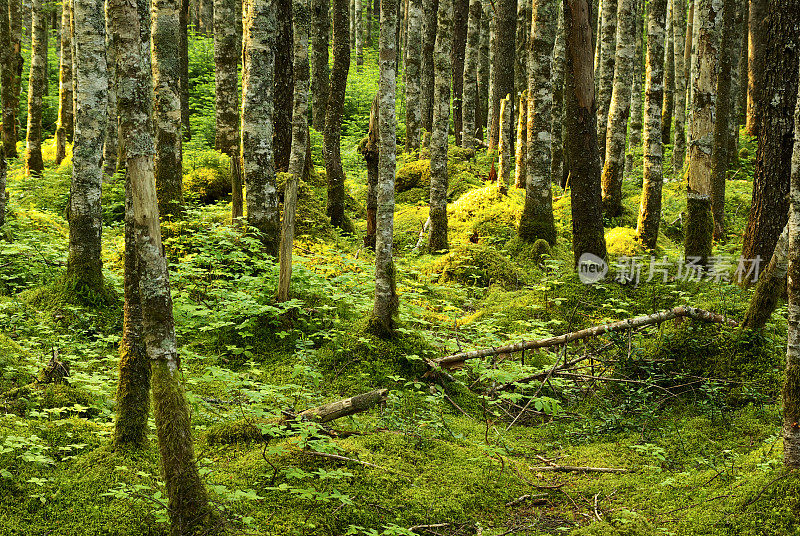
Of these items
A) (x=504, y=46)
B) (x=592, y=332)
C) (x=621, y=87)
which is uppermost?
(x=504, y=46)

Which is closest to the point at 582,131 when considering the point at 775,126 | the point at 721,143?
the point at 775,126

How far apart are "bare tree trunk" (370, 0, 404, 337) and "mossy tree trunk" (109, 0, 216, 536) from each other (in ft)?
11.8

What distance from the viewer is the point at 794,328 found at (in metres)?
4.09

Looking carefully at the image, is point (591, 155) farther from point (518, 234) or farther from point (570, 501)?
point (570, 501)

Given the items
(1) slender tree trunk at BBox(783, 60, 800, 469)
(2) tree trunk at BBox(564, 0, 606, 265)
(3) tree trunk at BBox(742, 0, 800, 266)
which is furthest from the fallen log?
(1) slender tree trunk at BBox(783, 60, 800, 469)

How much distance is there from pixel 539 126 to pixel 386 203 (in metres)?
5.69

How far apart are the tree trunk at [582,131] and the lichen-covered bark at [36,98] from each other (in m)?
13.3

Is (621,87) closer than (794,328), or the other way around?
(794,328)

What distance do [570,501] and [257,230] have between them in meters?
5.80

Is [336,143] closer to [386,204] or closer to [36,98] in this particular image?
[386,204]

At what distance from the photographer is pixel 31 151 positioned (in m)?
16.5

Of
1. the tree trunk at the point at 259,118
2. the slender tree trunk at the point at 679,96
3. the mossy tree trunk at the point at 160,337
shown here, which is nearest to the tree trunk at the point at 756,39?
the slender tree trunk at the point at 679,96

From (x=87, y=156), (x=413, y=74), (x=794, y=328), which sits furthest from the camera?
(x=413, y=74)

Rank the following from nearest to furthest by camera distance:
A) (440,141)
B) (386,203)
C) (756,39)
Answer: (386,203) < (440,141) < (756,39)
